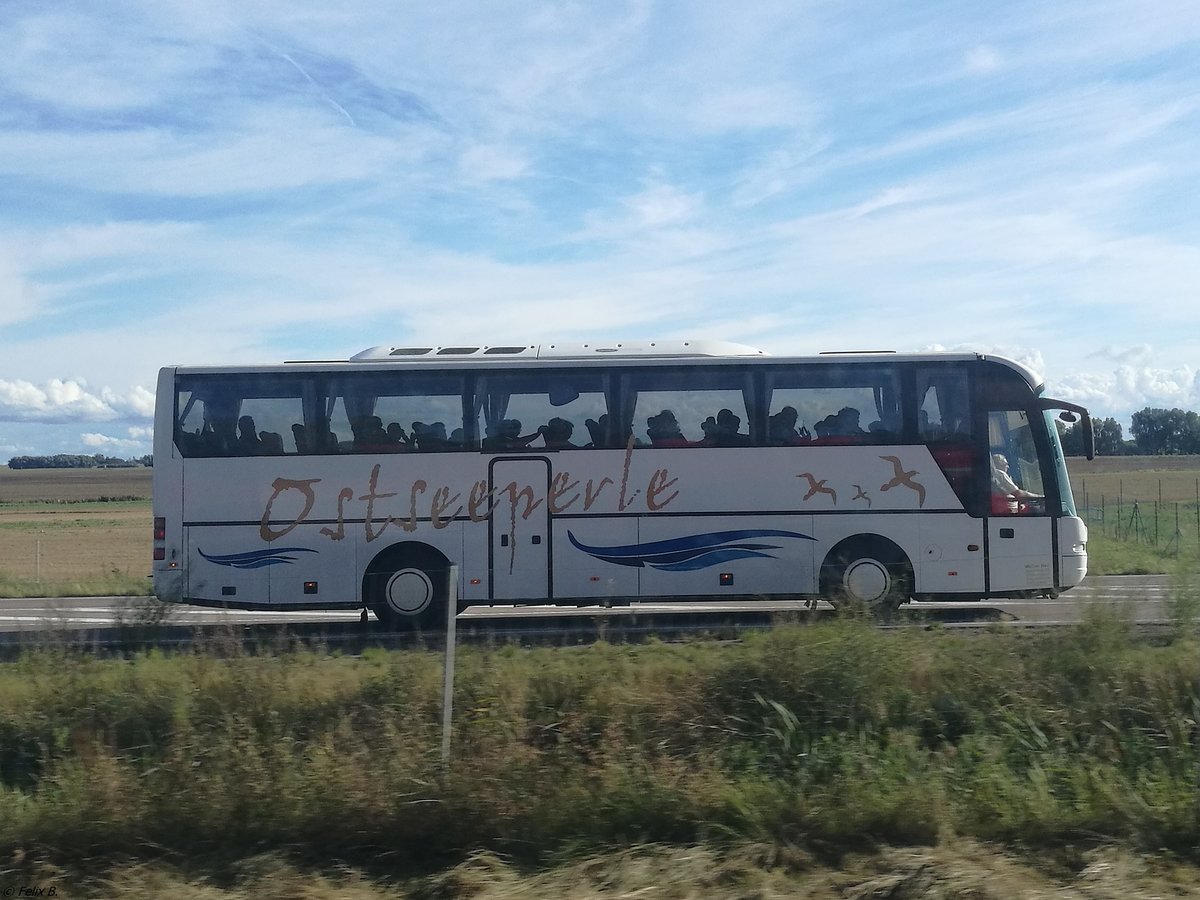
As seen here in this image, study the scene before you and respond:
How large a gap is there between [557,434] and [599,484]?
2.70 ft

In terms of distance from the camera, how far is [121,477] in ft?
392

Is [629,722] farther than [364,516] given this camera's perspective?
No

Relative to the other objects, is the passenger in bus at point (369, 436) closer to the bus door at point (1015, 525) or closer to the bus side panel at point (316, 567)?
the bus side panel at point (316, 567)

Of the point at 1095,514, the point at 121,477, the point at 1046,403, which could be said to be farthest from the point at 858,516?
the point at 121,477

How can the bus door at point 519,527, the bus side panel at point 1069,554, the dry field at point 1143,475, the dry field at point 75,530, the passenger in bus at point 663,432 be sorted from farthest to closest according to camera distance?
the dry field at point 1143,475 < the dry field at point 75,530 < the passenger in bus at point 663,432 < the bus door at point 519,527 < the bus side panel at point 1069,554

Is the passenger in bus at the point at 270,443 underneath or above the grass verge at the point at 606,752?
above

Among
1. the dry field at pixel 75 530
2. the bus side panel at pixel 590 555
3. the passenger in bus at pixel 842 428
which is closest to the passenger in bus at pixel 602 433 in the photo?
the bus side panel at pixel 590 555

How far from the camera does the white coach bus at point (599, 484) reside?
531 inches

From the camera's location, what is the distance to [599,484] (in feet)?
44.7

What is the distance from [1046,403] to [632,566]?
5656mm

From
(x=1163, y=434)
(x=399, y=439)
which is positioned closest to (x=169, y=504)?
(x=399, y=439)

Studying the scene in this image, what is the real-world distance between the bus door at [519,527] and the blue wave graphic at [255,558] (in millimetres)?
2424

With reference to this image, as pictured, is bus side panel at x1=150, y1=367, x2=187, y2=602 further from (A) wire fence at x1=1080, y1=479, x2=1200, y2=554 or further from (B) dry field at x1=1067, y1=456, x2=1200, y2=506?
(B) dry field at x1=1067, y1=456, x2=1200, y2=506

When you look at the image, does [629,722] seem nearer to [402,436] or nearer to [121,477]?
[402,436]
